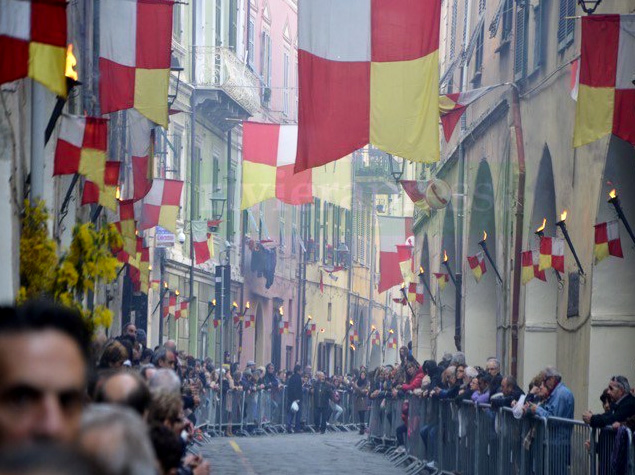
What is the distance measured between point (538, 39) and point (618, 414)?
11.6 metres

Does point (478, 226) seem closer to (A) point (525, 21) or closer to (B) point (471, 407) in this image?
(A) point (525, 21)

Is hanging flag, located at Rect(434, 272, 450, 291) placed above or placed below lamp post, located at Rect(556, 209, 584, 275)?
below

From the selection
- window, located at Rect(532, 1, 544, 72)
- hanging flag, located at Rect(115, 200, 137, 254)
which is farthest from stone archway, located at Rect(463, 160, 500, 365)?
hanging flag, located at Rect(115, 200, 137, 254)

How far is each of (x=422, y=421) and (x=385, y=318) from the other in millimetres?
51545

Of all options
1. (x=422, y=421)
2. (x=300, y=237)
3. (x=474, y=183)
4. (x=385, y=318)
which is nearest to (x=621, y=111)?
(x=422, y=421)

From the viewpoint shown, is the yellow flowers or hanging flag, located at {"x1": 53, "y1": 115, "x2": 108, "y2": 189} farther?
hanging flag, located at {"x1": 53, "y1": 115, "x2": 108, "y2": 189}

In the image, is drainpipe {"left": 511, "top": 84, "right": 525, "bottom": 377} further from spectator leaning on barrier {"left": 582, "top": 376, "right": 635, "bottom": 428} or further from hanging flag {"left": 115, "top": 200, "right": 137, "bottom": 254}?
spectator leaning on barrier {"left": 582, "top": 376, "right": 635, "bottom": 428}

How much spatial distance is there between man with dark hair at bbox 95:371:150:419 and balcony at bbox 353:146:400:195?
5577 centimetres

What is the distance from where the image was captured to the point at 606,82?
1387 centimetres

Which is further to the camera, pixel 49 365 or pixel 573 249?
pixel 573 249

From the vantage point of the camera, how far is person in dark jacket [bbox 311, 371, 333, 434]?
4059 cm

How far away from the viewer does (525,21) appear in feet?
80.7

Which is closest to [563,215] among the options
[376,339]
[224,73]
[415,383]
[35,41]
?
[415,383]

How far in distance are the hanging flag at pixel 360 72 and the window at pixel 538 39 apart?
6.76 metres
